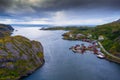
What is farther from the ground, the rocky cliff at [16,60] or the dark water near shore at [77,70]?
the rocky cliff at [16,60]

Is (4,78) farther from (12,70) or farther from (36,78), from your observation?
(36,78)

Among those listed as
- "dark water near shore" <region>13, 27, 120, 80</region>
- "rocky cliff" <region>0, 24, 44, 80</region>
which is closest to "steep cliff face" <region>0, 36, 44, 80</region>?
"rocky cliff" <region>0, 24, 44, 80</region>

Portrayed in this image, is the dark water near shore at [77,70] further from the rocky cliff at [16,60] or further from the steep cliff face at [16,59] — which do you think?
the steep cliff face at [16,59]

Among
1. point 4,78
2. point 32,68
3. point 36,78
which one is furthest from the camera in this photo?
point 32,68

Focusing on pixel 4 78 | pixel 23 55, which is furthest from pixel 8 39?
pixel 4 78

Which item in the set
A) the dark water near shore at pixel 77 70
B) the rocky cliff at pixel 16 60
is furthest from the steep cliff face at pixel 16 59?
the dark water near shore at pixel 77 70

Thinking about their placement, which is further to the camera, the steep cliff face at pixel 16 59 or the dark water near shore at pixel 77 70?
the dark water near shore at pixel 77 70

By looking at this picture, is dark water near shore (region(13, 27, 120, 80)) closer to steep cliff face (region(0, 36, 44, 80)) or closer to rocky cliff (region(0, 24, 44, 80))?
rocky cliff (region(0, 24, 44, 80))
